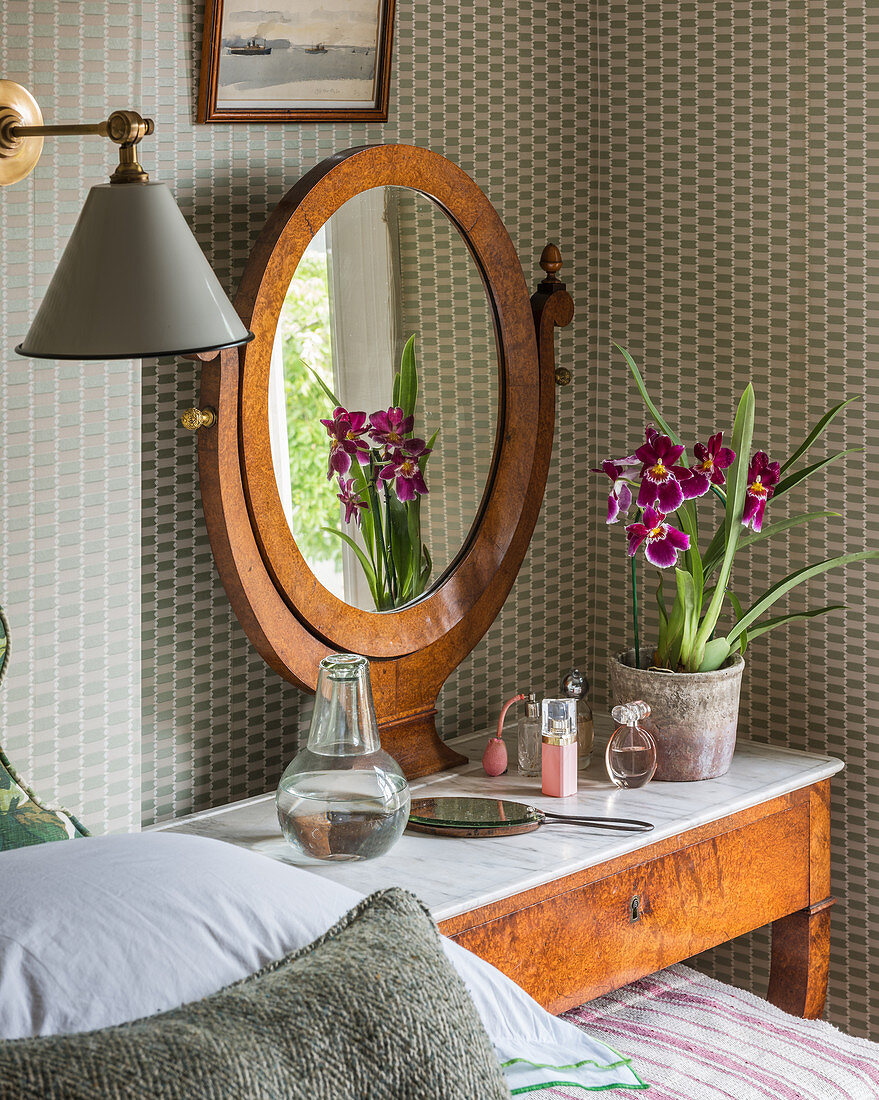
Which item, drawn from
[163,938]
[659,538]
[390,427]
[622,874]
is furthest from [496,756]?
[163,938]

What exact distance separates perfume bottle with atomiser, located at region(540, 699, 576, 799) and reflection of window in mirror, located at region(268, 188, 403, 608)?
32 cm

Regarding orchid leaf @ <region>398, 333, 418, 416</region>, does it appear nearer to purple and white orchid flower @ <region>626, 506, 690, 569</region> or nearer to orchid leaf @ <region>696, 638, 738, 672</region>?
purple and white orchid flower @ <region>626, 506, 690, 569</region>

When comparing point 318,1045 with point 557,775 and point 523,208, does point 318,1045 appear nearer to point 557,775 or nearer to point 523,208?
point 557,775

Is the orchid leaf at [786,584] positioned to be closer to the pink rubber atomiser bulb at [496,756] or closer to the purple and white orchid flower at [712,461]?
the purple and white orchid flower at [712,461]

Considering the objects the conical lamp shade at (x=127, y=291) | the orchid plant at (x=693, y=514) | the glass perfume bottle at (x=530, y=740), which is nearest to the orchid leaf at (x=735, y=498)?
the orchid plant at (x=693, y=514)

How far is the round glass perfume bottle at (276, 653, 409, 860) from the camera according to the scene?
164 centimetres

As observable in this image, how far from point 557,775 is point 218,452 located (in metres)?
0.65

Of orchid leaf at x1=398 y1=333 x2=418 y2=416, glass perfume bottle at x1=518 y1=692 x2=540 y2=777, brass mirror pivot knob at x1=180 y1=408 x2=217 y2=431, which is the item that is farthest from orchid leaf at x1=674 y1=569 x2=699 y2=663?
brass mirror pivot knob at x1=180 y1=408 x2=217 y2=431

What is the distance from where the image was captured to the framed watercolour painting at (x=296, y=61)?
182cm

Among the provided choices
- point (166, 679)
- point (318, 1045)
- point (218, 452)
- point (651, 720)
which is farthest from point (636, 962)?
point (318, 1045)

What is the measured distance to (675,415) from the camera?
7.88 ft

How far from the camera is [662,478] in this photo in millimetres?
1890

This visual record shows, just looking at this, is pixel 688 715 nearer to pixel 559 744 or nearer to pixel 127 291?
pixel 559 744

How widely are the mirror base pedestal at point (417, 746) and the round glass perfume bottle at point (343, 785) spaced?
31 cm
